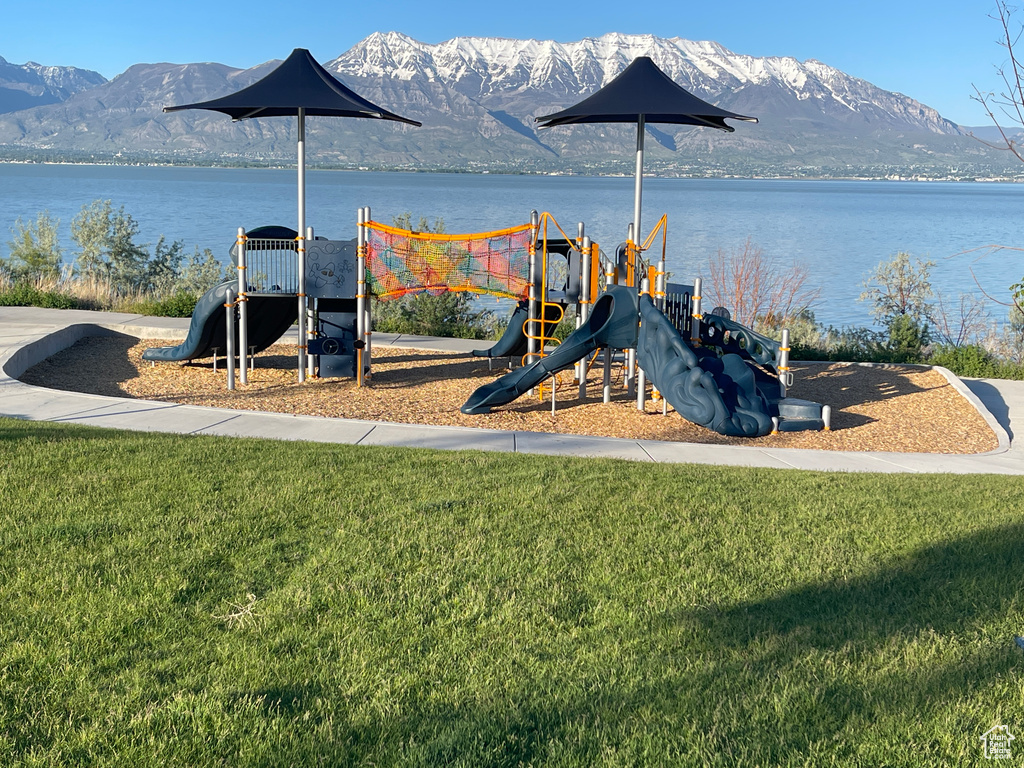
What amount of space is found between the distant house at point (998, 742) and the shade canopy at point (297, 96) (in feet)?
31.6

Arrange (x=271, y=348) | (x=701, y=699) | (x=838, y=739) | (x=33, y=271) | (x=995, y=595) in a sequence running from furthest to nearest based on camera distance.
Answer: (x=33, y=271) → (x=271, y=348) → (x=995, y=595) → (x=701, y=699) → (x=838, y=739)

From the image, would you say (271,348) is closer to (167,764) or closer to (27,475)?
(27,475)

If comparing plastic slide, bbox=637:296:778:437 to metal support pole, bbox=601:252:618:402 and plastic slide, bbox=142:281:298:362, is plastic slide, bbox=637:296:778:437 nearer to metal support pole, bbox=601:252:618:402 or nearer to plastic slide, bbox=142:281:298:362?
metal support pole, bbox=601:252:618:402

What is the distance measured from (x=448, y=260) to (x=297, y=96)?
8.76 feet

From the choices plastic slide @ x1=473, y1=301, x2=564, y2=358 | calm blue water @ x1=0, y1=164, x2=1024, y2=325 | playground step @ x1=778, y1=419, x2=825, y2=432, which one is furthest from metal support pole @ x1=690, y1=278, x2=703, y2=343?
calm blue water @ x1=0, y1=164, x2=1024, y2=325

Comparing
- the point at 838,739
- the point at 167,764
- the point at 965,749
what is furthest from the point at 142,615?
the point at 965,749

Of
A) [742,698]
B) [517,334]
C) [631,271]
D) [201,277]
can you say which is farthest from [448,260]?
[201,277]

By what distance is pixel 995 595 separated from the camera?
4.92m

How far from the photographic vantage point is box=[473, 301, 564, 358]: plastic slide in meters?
12.6

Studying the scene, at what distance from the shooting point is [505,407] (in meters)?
11.4

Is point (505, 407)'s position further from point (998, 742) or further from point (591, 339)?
point (998, 742)

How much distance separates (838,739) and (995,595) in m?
1.92

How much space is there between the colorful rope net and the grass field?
5311mm

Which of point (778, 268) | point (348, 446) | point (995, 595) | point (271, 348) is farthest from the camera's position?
point (778, 268)
